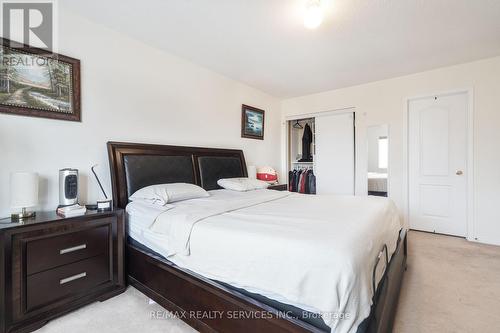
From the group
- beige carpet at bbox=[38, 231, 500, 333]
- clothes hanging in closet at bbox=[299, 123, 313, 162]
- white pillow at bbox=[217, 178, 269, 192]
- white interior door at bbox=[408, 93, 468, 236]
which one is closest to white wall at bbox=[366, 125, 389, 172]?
white interior door at bbox=[408, 93, 468, 236]

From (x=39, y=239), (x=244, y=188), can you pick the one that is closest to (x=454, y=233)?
(x=244, y=188)

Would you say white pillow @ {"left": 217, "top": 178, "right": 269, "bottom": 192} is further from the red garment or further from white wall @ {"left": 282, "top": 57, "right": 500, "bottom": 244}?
white wall @ {"left": 282, "top": 57, "right": 500, "bottom": 244}

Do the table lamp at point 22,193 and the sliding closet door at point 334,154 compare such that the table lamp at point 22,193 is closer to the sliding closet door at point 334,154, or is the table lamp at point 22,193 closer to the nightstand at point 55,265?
the nightstand at point 55,265

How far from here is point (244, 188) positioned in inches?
117

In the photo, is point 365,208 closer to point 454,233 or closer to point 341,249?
point 341,249

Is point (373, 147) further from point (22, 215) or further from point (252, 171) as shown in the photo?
point (22, 215)

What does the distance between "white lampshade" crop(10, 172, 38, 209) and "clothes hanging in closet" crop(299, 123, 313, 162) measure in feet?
14.9

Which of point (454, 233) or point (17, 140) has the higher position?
point (17, 140)

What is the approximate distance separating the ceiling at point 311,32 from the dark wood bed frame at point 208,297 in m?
1.34

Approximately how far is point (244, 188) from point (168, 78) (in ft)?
5.60

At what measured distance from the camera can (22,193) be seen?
64.9 inches

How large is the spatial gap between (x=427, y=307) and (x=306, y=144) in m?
3.80

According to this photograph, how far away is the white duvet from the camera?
98 centimetres

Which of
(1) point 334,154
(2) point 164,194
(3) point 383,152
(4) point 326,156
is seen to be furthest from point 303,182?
(2) point 164,194
